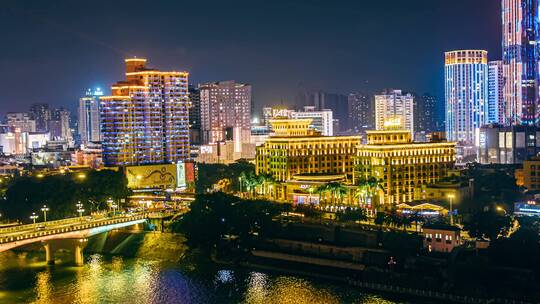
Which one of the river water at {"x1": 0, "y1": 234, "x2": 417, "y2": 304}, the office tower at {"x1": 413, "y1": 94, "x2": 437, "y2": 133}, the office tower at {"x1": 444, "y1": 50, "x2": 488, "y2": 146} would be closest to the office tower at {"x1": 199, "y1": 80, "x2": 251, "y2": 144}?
the office tower at {"x1": 444, "y1": 50, "x2": 488, "y2": 146}

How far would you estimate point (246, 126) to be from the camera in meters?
103

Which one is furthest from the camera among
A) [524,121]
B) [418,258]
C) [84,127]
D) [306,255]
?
[84,127]

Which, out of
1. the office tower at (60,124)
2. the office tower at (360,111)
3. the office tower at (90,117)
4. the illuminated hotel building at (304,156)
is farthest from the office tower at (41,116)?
the illuminated hotel building at (304,156)

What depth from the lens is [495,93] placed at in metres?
112

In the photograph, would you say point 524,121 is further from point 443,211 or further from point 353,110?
point 443,211

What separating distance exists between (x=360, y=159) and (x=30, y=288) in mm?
24478

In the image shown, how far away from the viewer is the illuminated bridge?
Result: 3916 centimetres

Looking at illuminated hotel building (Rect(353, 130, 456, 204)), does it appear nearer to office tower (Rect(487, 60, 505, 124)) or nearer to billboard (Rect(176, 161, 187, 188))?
billboard (Rect(176, 161, 187, 188))

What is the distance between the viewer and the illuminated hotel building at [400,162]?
167 feet

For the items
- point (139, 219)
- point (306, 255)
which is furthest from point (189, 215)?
point (306, 255)

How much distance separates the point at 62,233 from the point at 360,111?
10030 cm

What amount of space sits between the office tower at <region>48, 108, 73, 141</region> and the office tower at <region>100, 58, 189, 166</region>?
303 ft

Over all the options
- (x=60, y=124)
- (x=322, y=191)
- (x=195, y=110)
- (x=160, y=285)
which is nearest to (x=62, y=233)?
(x=160, y=285)

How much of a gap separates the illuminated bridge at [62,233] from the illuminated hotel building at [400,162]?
1547 cm
